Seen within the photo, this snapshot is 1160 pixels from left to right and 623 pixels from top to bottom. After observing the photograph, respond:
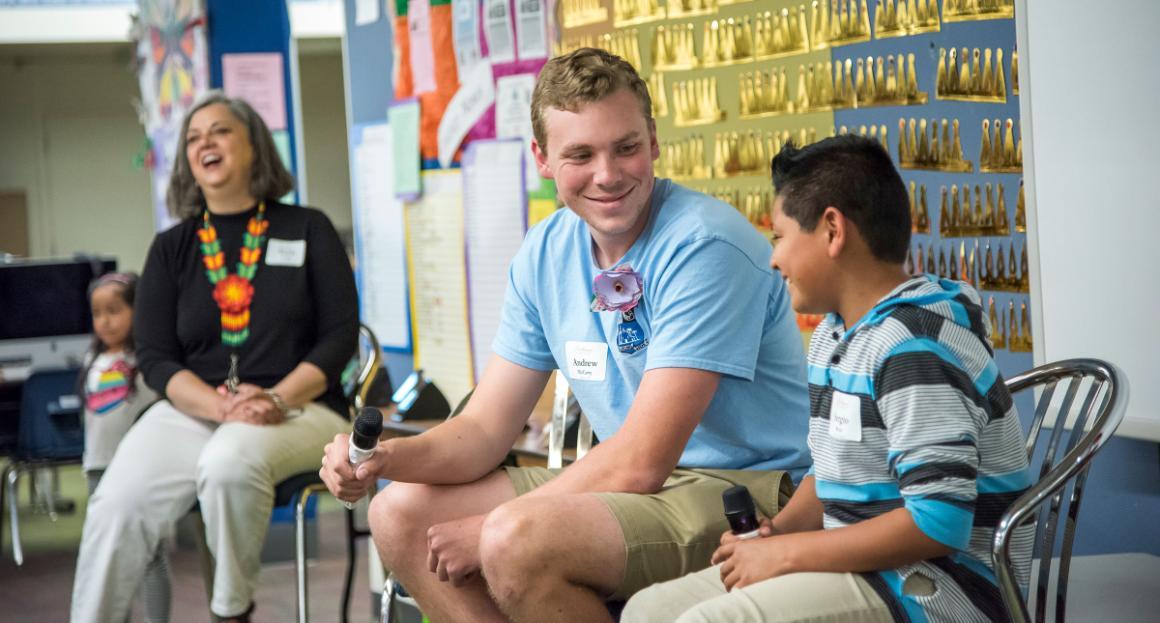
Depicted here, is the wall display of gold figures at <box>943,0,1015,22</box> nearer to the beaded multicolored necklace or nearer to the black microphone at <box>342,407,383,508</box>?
the black microphone at <box>342,407,383,508</box>

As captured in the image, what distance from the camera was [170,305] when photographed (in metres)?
3.37

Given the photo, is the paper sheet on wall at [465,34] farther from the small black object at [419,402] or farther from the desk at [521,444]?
the desk at [521,444]

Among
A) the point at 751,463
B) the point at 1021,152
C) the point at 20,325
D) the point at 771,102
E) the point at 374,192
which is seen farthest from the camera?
the point at 20,325

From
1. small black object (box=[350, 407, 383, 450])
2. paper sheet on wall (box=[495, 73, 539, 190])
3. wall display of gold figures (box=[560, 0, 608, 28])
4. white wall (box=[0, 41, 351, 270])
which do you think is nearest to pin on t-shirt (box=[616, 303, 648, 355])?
small black object (box=[350, 407, 383, 450])

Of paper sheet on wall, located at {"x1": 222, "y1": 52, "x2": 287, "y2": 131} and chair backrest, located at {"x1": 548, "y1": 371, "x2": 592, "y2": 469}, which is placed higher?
paper sheet on wall, located at {"x1": 222, "y1": 52, "x2": 287, "y2": 131}

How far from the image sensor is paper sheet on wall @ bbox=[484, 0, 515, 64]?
372 centimetres

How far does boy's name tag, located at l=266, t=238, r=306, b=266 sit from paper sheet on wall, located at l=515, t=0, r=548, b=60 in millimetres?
858

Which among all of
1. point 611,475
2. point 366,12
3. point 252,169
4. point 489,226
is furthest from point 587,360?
point 366,12

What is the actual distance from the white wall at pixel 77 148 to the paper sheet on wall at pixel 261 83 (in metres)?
7.22

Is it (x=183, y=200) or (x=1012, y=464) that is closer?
(x=1012, y=464)

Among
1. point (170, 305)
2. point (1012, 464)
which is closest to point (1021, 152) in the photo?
point (1012, 464)

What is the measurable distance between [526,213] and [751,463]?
72.3 inches

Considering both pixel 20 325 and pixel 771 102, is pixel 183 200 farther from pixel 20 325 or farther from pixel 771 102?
pixel 20 325

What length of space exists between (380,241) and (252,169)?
3.46 feet
